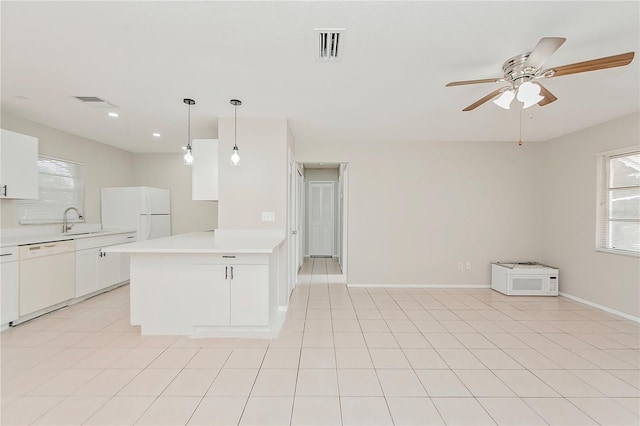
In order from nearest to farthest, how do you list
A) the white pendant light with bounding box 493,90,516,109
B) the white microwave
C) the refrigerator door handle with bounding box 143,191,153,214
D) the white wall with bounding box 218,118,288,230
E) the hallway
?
1. the white pendant light with bounding box 493,90,516,109
2. the white wall with bounding box 218,118,288,230
3. the white microwave
4. the refrigerator door handle with bounding box 143,191,153,214
5. the hallway

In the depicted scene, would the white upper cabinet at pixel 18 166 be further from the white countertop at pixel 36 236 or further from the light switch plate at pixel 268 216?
the light switch plate at pixel 268 216

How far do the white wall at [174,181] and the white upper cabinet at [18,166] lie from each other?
2161mm

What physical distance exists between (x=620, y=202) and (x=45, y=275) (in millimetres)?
6943

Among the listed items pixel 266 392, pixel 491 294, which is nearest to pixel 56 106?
pixel 266 392

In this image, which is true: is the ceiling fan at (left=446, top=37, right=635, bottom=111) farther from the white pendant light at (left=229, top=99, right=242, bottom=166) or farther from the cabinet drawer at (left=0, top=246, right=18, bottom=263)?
the cabinet drawer at (left=0, top=246, right=18, bottom=263)

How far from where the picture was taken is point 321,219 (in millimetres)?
7906

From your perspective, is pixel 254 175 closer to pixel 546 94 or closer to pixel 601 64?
pixel 546 94

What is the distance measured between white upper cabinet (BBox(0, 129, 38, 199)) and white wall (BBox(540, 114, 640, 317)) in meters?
7.07

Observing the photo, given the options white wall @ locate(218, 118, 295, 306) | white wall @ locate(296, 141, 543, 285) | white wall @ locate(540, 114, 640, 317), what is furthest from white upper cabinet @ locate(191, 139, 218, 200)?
white wall @ locate(540, 114, 640, 317)

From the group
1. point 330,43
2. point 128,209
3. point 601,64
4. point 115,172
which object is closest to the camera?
point 601,64

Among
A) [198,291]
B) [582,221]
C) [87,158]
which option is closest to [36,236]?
[87,158]

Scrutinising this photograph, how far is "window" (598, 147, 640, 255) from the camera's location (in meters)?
3.37

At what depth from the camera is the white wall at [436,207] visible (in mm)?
4672

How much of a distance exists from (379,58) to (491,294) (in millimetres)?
3917
